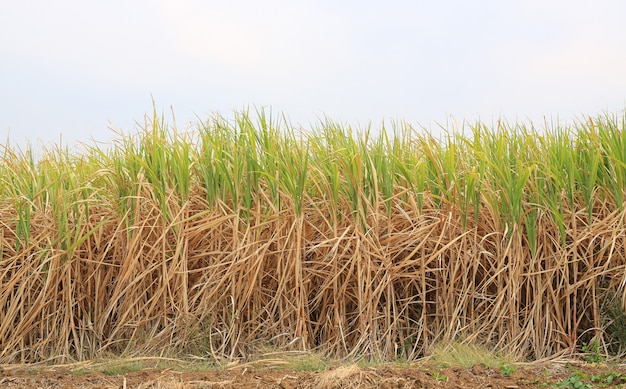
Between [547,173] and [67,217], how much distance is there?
2.80 metres

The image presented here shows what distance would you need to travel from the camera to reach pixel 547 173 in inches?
144

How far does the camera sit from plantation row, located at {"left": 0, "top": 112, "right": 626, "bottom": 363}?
3.50 meters

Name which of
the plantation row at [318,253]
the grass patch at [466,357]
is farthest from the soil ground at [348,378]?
the plantation row at [318,253]

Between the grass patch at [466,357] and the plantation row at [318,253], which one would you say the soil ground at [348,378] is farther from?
the plantation row at [318,253]

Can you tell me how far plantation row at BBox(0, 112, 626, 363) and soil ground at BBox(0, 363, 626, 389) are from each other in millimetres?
406

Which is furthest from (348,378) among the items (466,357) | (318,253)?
(318,253)

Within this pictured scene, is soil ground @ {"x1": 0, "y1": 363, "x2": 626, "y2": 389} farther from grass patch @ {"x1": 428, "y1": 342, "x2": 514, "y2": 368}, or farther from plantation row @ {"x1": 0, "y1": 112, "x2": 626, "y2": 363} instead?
plantation row @ {"x1": 0, "y1": 112, "x2": 626, "y2": 363}

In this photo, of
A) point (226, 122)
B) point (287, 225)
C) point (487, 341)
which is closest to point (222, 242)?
point (287, 225)

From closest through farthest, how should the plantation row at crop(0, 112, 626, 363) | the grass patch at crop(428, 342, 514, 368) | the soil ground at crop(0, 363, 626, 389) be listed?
1. the soil ground at crop(0, 363, 626, 389)
2. the grass patch at crop(428, 342, 514, 368)
3. the plantation row at crop(0, 112, 626, 363)

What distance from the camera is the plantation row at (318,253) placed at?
11.5 feet

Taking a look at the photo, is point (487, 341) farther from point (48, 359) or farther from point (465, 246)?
point (48, 359)

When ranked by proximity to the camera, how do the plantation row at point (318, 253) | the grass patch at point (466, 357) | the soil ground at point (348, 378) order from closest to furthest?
the soil ground at point (348, 378), the grass patch at point (466, 357), the plantation row at point (318, 253)

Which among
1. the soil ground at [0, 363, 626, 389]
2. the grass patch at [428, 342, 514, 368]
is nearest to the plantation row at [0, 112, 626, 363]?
the grass patch at [428, 342, 514, 368]

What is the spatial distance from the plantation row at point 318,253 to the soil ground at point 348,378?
1.33ft
